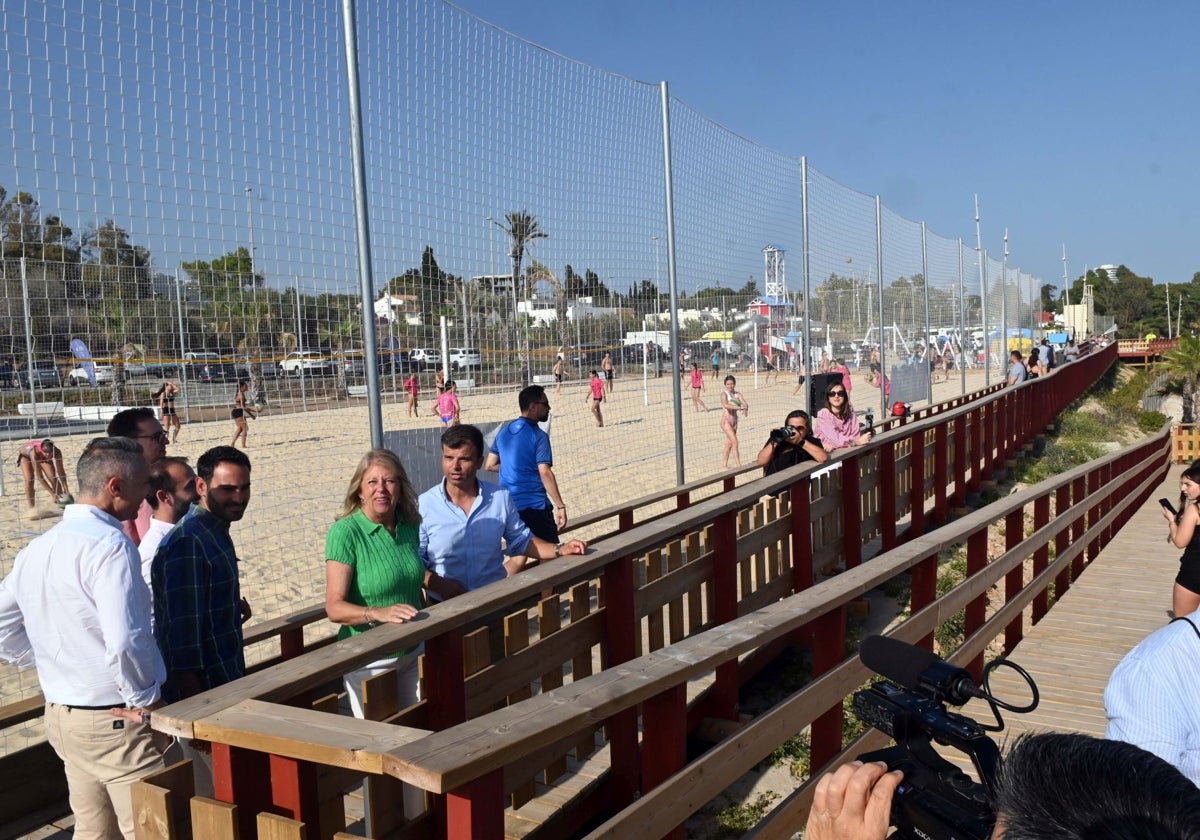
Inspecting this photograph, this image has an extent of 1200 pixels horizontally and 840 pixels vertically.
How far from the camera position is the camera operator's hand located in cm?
140

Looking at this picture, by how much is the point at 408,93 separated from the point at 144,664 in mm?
3011

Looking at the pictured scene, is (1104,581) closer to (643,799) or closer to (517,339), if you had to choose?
(517,339)

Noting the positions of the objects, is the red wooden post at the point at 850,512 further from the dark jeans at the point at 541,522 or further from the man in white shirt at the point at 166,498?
the man in white shirt at the point at 166,498

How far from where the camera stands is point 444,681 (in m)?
3.07

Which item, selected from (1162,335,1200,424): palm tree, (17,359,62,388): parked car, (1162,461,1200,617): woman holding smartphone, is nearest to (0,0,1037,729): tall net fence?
(17,359,62,388): parked car

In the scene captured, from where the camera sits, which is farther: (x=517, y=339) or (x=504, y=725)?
(x=517, y=339)

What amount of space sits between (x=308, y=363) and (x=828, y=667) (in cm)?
261

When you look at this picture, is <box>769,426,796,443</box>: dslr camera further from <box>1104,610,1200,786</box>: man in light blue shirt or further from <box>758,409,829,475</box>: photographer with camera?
<box>1104,610,1200,786</box>: man in light blue shirt

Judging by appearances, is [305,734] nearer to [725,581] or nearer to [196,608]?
[196,608]

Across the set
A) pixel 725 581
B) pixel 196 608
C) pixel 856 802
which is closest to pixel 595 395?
pixel 725 581

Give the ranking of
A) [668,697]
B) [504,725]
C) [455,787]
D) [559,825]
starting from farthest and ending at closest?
[559,825] < [668,697] < [504,725] < [455,787]

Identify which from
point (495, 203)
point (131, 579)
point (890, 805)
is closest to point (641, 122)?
point (495, 203)

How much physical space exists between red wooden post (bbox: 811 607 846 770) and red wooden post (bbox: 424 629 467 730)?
1.27 metres

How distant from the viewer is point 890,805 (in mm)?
1403
